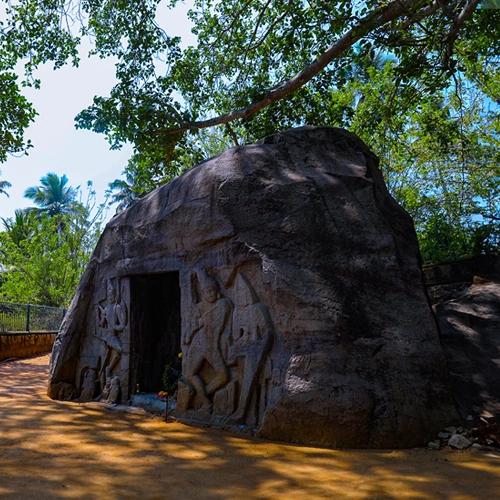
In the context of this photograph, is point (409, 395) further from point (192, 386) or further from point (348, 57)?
point (348, 57)

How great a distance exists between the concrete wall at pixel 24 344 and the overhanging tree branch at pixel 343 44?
815 centimetres

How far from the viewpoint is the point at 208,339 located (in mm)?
6160

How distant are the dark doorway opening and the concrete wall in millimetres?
7590

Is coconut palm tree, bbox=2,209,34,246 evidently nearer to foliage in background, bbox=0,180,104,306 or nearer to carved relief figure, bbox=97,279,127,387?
foliage in background, bbox=0,180,104,306

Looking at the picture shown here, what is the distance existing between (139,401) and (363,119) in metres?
8.41

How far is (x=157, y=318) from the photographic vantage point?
8477mm

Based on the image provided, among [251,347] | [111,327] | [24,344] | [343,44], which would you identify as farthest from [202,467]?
[24,344]

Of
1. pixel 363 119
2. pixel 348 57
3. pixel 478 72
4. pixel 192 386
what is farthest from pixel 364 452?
pixel 478 72

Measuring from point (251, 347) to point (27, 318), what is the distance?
12.2 meters

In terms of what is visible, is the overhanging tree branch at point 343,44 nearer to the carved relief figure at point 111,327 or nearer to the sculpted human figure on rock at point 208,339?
the carved relief figure at point 111,327

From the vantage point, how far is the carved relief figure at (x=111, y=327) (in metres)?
7.55

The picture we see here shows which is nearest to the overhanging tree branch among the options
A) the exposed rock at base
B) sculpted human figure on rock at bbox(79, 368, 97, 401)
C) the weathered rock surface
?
the weathered rock surface

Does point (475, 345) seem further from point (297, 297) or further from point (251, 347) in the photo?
point (251, 347)

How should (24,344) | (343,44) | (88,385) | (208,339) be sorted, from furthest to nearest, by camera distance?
1. (24,344)
2. (343,44)
3. (88,385)
4. (208,339)
